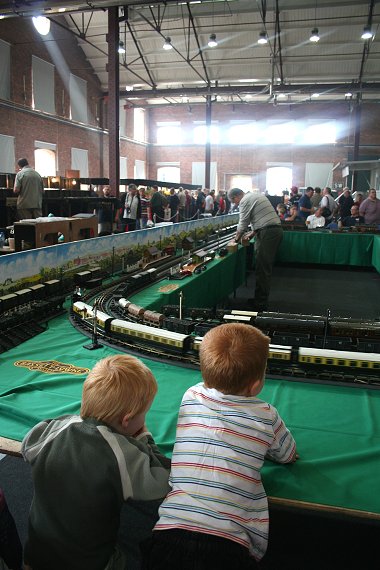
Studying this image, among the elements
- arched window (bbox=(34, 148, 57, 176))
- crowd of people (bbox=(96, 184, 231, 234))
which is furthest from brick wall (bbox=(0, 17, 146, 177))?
crowd of people (bbox=(96, 184, 231, 234))

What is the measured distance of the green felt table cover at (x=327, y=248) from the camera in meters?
11.8

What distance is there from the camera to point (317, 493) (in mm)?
1729

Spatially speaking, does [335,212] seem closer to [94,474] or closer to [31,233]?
[31,233]

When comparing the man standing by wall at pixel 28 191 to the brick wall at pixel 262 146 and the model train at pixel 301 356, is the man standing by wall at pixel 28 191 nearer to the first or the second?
the model train at pixel 301 356

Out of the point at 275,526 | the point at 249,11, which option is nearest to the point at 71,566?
the point at 275,526

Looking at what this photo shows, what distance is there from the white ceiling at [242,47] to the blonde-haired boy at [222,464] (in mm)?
16407

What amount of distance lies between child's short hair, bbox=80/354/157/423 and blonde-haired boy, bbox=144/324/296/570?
0.21 meters

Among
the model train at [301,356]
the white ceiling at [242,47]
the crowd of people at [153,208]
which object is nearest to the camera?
the model train at [301,356]

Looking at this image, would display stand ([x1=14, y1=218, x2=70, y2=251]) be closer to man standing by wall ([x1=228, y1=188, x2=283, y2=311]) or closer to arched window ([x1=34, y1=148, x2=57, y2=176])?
man standing by wall ([x1=228, y1=188, x2=283, y2=311])

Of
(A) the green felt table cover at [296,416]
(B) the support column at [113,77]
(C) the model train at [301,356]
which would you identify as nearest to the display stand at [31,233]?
(A) the green felt table cover at [296,416]

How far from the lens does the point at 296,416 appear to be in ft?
7.63

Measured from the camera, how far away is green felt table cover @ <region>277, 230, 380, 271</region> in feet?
38.7

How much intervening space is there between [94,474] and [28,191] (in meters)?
→ 7.33

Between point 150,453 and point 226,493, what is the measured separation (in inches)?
12.9
